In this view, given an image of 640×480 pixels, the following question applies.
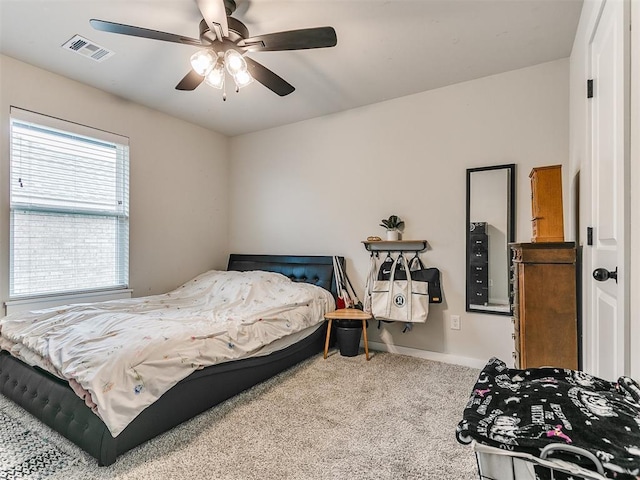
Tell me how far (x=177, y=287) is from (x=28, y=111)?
202cm

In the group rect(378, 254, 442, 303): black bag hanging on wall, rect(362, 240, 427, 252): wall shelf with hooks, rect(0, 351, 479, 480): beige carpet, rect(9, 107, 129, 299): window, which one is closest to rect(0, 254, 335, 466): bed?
rect(0, 351, 479, 480): beige carpet

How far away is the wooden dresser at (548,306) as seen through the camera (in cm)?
181

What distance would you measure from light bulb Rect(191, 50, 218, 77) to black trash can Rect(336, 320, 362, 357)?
2335 mm

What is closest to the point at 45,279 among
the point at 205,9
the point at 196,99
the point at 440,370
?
the point at 196,99

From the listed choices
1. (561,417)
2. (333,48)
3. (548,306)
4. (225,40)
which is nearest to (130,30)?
(225,40)

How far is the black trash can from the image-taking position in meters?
3.11

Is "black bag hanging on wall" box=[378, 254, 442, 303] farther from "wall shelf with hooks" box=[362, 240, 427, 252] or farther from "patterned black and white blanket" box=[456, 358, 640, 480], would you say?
"patterned black and white blanket" box=[456, 358, 640, 480]

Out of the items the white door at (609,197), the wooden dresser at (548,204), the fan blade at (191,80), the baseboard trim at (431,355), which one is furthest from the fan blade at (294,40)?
the baseboard trim at (431,355)

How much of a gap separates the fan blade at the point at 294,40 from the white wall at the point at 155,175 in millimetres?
1956

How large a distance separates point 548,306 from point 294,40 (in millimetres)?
2010

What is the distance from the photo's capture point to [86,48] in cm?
240

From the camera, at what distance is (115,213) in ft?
10.5

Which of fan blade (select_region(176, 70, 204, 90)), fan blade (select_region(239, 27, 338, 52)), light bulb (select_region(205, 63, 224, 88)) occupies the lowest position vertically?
light bulb (select_region(205, 63, 224, 88))

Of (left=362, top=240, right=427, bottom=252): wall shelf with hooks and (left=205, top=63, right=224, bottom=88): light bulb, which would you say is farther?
(left=362, top=240, right=427, bottom=252): wall shelf with hooks
